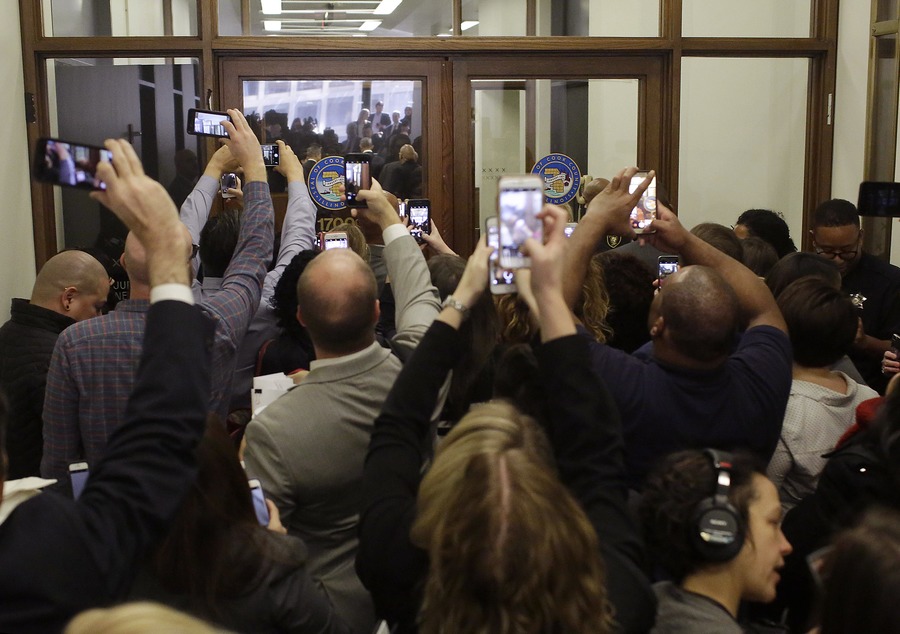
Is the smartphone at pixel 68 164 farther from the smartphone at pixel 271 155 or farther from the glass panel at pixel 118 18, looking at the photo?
the glass panel at pixel 118 18

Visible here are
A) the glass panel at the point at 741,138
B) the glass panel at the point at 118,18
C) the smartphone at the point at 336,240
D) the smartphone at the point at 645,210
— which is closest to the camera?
the smartphone at the point at 645,210

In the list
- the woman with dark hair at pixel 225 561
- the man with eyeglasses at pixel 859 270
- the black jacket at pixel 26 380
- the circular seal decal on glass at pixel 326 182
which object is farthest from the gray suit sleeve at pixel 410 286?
the circular seal decal on glass at pixel 326 182

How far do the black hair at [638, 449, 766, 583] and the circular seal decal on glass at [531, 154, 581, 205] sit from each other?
447 cm

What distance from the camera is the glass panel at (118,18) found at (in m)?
5.62

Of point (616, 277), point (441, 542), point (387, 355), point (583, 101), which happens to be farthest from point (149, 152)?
point (441, 542)

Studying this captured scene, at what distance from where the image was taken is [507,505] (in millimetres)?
1390

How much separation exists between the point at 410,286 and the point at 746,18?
173 inches

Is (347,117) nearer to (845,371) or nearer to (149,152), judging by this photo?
(149,152)

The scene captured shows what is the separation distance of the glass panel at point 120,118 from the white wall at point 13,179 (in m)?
0.21

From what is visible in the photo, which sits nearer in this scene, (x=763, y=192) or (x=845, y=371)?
(x=845, y=371)

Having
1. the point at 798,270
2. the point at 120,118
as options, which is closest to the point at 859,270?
the point at 798,270

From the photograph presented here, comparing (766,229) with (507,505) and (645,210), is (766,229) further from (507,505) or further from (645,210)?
(507,505)

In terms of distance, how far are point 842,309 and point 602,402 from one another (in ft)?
4.26

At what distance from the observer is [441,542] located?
4.64 ft
